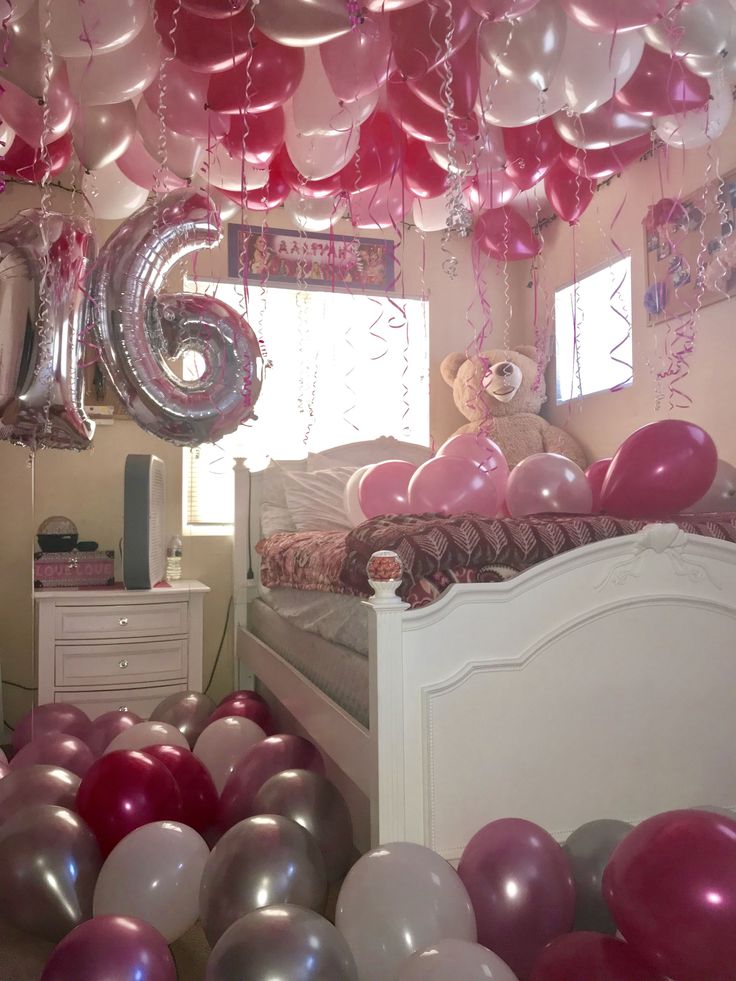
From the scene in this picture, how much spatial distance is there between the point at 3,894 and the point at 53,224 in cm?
114

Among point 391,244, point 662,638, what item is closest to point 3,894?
point 662,638

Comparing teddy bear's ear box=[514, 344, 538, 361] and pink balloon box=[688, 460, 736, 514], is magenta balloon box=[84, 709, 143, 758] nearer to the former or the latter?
pink balloon box=[688, 460, 736, 514]

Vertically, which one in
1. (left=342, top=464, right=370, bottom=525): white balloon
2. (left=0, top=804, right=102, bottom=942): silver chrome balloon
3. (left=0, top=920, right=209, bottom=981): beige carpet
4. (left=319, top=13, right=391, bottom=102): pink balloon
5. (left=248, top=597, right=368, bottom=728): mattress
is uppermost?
(left=319, top=13, right=391, bottom=102): pink balloon

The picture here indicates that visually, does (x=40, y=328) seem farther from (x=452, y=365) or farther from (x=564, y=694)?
(x=452, y=365)

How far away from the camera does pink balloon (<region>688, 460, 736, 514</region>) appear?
2125 millimetres

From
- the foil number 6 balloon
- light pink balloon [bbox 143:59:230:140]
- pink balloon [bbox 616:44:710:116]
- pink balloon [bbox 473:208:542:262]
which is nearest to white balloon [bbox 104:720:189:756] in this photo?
light pink balloon [bbox 143:59:230:140]

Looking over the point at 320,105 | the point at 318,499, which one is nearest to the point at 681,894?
the point at 320,105

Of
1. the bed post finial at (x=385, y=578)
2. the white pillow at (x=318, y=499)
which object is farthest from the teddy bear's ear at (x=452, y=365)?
the bed post finial at (x=385, y=578)

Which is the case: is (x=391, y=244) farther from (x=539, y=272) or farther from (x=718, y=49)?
(x=718, y=49)

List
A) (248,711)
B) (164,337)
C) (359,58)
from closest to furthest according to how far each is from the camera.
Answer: (164,337), (359,58), (248,711)

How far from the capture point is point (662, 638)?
5.37ft

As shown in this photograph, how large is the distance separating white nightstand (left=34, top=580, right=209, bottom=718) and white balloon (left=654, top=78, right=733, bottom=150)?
2020 millimetres

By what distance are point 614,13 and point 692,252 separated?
4.83 ft

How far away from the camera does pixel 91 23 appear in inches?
53.1
